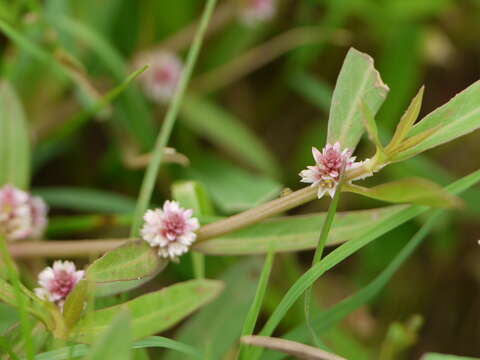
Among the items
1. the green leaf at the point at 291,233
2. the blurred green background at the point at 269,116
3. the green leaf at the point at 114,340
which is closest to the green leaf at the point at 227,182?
the blurred green background at the point at 269,116

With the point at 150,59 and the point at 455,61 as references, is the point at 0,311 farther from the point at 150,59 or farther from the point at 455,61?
the point at 455,61

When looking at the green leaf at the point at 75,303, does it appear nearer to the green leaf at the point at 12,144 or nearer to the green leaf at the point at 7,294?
the green leaf at the point at 7,294

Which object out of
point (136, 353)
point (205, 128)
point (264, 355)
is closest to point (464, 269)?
point (205, 128)

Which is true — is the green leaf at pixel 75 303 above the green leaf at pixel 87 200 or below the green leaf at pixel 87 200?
below

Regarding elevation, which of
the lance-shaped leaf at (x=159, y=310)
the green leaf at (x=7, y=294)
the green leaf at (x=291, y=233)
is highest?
the green leaf at (x=291, y=233)

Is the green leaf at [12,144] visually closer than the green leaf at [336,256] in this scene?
No

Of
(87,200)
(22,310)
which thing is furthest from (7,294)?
(87,200)
